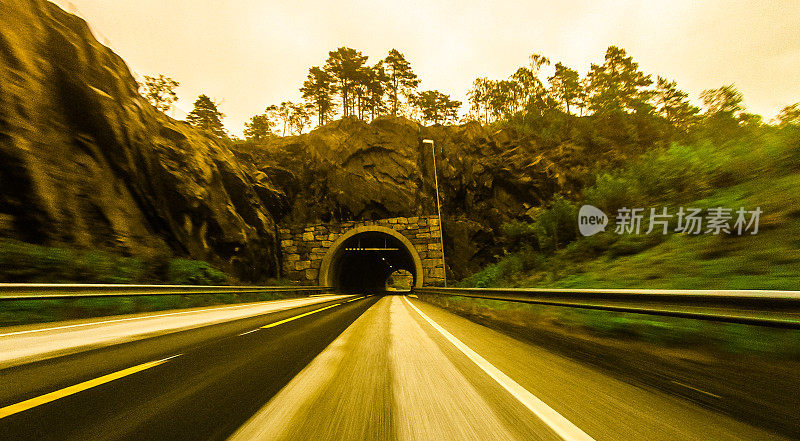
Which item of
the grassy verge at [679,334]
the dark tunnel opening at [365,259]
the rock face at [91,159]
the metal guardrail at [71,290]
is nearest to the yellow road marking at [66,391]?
the metal guardrail at [71,290]

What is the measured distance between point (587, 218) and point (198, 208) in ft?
64.2

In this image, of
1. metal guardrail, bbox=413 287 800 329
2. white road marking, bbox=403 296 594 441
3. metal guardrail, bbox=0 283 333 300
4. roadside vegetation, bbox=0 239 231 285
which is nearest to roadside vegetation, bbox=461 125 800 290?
metal guardrail, bbox=413 287 800 329

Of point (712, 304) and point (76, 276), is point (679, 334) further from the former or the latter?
point (76, 276)

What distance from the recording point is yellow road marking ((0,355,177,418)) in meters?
2.12

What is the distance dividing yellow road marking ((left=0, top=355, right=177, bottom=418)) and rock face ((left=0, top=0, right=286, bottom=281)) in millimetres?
10686

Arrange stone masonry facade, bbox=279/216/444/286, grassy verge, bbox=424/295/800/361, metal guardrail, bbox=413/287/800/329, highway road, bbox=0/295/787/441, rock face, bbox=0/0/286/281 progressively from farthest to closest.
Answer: stone masonry facade, bbox=279/216/444/286 → rock face, bbox=0/0/286/281 → grassy verge, bbox=424/295/800/361 → metal guardrail, bbox=413/287/800/329 → highway road, bbox=0/295/787/441

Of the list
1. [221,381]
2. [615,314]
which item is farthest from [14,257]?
[615,314]

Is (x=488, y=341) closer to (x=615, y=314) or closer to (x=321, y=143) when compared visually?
(x=615, y=314)

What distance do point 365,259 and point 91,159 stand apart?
102 ft

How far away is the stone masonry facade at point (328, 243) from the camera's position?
29.1m

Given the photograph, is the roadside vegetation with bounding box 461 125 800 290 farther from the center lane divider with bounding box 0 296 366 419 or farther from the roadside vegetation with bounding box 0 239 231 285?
the roadside vegetation with bounding box 0 239 231 285

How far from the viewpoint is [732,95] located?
11.0m

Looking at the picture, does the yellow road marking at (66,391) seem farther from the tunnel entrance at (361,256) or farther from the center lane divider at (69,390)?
the tunnel entrance at (361,256)

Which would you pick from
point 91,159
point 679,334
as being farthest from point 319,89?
point 679,334
